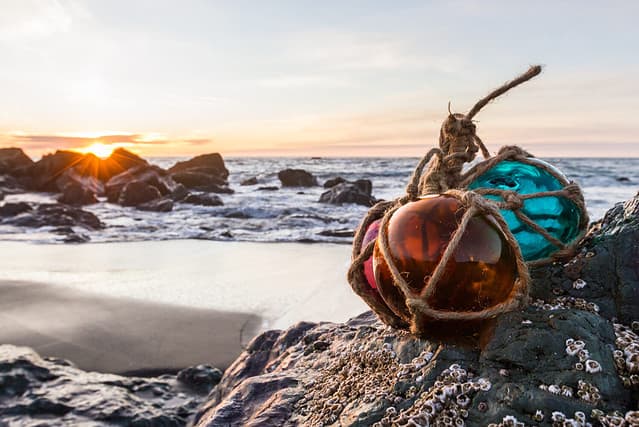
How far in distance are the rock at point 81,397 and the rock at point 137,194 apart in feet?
46.8

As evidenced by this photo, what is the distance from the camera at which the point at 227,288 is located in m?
6.17

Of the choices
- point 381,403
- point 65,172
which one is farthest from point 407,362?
point 65,172

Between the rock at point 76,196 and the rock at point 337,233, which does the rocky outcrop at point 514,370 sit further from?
the rock at point 76,196

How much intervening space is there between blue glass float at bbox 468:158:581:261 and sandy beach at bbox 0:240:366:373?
10.2 feet

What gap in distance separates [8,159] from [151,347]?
2925cm

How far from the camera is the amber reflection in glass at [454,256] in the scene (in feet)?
4.41

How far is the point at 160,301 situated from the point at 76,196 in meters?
14.8

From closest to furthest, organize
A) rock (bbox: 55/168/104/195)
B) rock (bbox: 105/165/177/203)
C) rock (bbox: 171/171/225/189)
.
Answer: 1. rock (bbox: 105/165/177/203)
2. rock (bbox: 55/168/104/195)
3. rock (bbox: 171/171/225/189)

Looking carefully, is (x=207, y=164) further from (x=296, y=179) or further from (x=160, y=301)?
(x=160, y=301)

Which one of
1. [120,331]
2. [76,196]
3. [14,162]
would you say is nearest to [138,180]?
[76,196]

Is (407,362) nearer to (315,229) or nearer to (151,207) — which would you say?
(315,229)

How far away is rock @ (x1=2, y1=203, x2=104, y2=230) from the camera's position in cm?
1176

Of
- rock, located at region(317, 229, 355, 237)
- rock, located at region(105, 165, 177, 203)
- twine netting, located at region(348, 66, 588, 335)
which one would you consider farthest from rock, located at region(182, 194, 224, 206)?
twine netting, located at region(348, 66, 588, 335)

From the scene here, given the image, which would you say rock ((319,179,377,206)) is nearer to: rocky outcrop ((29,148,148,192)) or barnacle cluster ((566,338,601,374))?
rocky outcrop ((29,148,148,192))
